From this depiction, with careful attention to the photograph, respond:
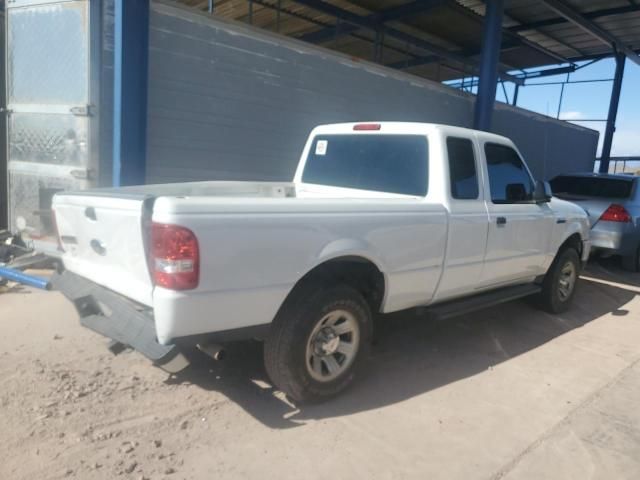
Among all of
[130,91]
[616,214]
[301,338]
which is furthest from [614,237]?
[130,91]

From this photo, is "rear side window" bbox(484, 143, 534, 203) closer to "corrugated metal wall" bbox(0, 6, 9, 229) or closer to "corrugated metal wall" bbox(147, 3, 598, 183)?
"corrugated metal wall" bbox(147, 3, 598, 183)

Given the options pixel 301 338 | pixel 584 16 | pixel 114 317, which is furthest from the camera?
pixel 584 16

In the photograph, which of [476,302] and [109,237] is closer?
[109,237]

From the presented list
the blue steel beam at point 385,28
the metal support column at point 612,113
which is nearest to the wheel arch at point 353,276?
the blue steel beam at point 385,28

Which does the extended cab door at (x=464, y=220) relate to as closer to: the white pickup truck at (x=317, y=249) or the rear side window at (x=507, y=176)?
the white pickup truck at (x=317, y=249)

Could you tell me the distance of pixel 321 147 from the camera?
16.6 ft

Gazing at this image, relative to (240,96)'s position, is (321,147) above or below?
below

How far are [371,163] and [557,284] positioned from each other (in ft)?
9.30

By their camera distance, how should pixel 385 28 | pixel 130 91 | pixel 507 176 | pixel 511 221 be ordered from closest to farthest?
pixel 511 221 → pixel 507 176 → pixel 130 91 → pixel 385 28

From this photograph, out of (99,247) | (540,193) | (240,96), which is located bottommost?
(99,247)

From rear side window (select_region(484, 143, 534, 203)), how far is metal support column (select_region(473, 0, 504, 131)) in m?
5.94

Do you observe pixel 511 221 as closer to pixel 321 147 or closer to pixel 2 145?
pixel 321 147

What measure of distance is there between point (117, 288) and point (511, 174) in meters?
3.64

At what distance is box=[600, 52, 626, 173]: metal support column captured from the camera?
14.7m
